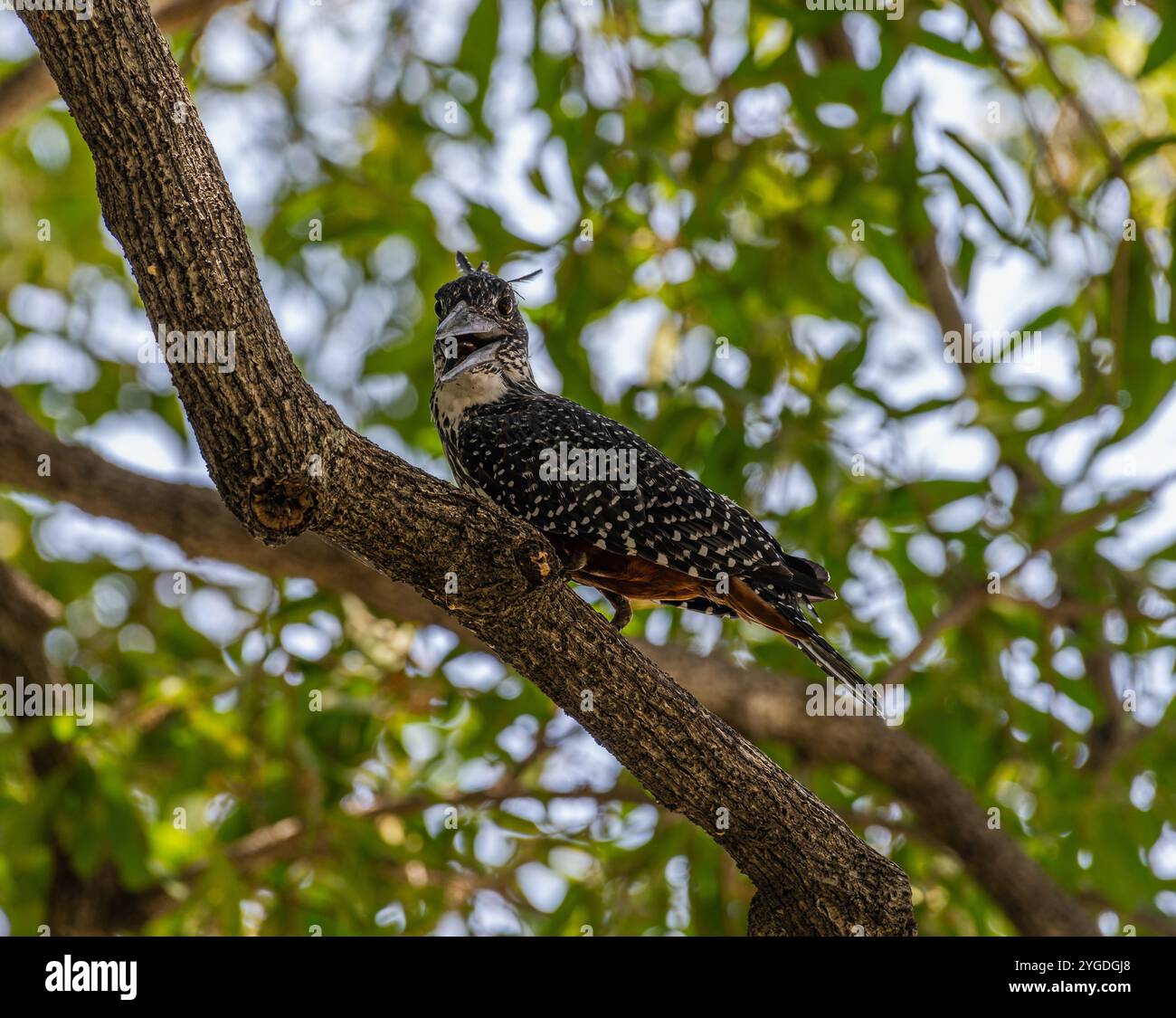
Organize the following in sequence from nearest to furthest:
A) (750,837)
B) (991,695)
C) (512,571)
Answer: (512,571), (750,837), (991,695)

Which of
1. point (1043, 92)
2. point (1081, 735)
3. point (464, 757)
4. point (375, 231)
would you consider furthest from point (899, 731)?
point (1043, 92)

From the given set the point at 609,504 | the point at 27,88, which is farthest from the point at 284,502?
the point at 27,88

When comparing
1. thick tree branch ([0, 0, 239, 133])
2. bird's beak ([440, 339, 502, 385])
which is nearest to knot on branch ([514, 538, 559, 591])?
bird's beak ([440, 339, 502, 385])

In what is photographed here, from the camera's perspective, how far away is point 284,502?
2861 millimetres

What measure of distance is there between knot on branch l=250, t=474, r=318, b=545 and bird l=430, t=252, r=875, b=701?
0.97 metres

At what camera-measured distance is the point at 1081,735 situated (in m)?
6.05

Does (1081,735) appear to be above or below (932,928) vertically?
above

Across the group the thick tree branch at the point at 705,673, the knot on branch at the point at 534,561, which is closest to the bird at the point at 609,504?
the knot on branch at the point at 534,561

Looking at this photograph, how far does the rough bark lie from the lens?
2.70m

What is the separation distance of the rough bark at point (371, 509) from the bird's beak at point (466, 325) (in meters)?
0.99

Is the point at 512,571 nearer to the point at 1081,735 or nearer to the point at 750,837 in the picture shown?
the point at 750,837

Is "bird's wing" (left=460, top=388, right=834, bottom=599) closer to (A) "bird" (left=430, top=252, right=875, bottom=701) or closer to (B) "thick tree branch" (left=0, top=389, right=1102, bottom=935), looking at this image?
(A) "bird" (left=430, top=252, right=875, bottom=701)

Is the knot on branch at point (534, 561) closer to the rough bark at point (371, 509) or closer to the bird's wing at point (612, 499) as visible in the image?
the rough bark at point (371, 509)

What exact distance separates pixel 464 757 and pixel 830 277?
2468mm
